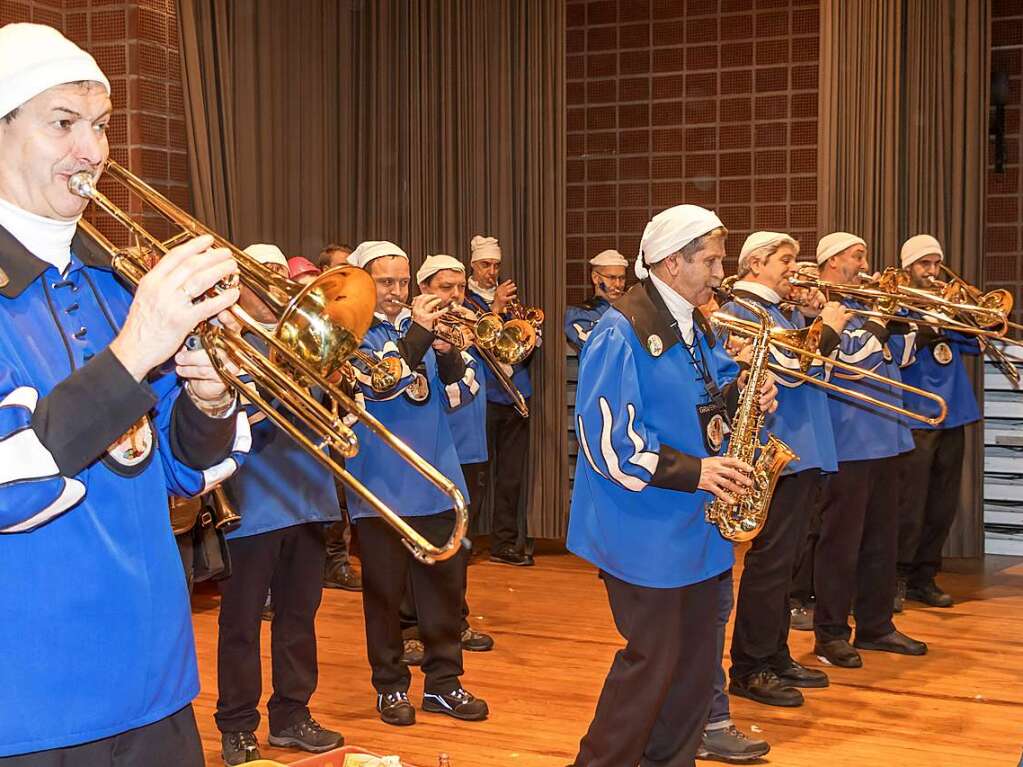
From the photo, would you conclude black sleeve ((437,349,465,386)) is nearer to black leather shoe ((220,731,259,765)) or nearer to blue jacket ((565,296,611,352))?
black leather shoe ((220,731,259,765))

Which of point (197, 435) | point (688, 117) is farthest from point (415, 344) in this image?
point (688, 117)

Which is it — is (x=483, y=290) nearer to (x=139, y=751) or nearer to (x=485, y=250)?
(x=485, y=250)

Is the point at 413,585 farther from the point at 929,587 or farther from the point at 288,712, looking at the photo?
the point at 929,587

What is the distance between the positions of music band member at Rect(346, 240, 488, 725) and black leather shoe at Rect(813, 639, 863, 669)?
1484mm

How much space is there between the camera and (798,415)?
4547mm

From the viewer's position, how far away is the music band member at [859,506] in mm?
4957

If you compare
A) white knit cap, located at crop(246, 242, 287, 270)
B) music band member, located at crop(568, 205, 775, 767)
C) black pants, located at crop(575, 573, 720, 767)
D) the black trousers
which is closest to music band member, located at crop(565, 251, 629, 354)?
the black trousers

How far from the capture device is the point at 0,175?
1718mm

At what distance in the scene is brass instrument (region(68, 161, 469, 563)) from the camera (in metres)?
1.76

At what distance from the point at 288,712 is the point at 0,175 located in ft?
8.48

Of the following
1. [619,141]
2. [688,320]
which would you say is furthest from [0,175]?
[619,141]

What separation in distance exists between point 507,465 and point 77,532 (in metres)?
5.50

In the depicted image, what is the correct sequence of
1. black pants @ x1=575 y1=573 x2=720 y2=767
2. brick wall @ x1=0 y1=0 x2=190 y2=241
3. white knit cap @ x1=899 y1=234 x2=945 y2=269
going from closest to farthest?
black pants @ x1=575 y1=573 x2=720 y2=767
brick wall @ x1=0 y1=0 x2=190 y2=241
white knit cap @ x1=899 y1=234 x2=945 y2=269

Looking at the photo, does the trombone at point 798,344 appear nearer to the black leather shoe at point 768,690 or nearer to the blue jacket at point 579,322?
the black leather shoe at point 768,690
